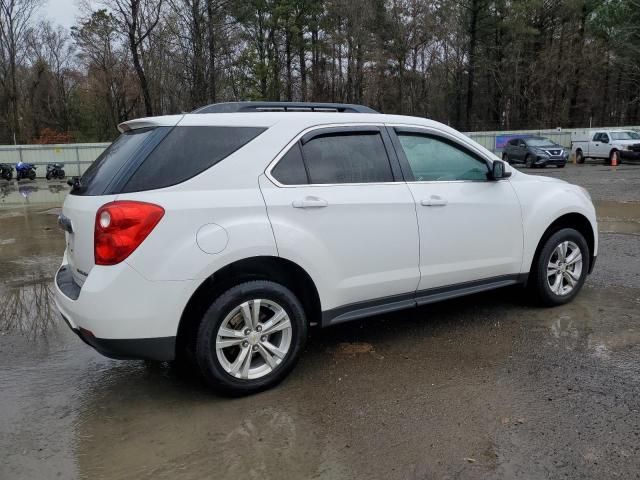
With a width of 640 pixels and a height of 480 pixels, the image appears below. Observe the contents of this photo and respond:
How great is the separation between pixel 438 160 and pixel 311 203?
1337 millimetres

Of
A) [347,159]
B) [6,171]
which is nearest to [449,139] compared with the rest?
[347,159]

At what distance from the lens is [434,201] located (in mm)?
4105

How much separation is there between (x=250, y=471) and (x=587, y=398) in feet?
6.88

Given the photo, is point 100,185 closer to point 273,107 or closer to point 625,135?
point 273,107

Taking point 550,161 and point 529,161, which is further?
point 529,161

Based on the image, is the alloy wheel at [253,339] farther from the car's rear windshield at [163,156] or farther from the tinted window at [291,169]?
the car's rear windshield at [163,156]

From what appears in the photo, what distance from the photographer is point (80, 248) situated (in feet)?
11.0

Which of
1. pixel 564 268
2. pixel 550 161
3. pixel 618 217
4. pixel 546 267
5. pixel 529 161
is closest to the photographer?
pixel 546 267

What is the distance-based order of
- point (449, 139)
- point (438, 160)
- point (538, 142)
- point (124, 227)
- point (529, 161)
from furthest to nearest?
point (538, 142) → point (529, 161) → point (449, 139) → point (438, 160) → point (124, 227)

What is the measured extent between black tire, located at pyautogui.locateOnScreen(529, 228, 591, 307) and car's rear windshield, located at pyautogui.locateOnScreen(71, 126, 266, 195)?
9.18 ft

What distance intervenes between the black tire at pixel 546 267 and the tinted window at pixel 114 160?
3.35 metres

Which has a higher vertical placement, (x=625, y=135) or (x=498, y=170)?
(x=625, y=135)

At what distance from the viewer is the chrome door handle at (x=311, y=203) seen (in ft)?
11.5

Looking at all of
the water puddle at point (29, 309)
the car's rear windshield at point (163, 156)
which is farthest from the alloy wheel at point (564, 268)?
the water puddle at point (29, 309)
